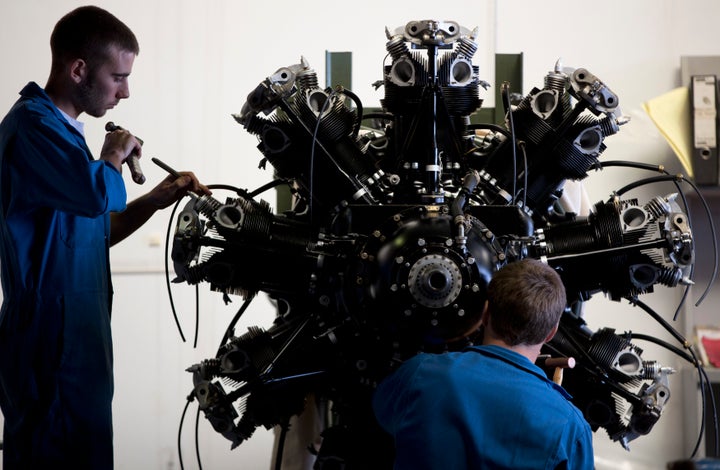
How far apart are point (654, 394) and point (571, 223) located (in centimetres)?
45

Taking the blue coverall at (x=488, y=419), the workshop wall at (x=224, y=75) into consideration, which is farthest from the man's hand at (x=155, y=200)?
the workshop wall at (x=224, y=75)

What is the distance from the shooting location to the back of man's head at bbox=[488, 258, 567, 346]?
1625mm

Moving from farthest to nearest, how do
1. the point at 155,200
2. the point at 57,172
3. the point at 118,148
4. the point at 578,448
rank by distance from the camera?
the point at 155,200 < the point at 118,148 < the point at 57,172 < the point at 578,448

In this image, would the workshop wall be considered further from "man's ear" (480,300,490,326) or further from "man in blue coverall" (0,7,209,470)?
"man's ear" (480,300,490,326)

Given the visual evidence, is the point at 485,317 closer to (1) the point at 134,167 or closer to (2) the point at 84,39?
(1) the point at 134,167

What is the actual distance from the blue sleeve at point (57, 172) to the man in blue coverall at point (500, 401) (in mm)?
778

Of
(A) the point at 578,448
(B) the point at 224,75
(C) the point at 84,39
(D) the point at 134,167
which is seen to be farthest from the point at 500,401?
(B) the point at 224,75

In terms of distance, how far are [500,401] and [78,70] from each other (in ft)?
4.27

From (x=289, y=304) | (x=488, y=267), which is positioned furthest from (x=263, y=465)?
(x=488, y=267)

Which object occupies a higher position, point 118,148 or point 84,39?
point 84,39

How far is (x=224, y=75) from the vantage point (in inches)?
157

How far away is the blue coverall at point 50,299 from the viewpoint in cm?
196

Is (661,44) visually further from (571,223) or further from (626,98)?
(571,223)

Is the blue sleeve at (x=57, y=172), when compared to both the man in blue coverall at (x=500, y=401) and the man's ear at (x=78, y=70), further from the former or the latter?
the man in blue coverall at (x=500, y=401)
